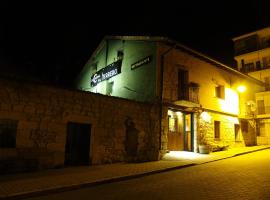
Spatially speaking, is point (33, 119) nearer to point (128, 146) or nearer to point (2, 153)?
point (2, 153)

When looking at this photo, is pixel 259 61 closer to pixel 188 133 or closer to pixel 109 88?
pixel 188 133

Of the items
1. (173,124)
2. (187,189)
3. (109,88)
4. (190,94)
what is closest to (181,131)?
(173,124)

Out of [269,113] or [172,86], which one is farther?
[269,113]

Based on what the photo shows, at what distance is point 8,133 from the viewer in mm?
9336

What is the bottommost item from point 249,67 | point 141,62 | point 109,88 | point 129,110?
point 129,110

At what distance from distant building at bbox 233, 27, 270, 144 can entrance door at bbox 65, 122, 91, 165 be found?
85.9 feet

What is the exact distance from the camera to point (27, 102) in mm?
9688

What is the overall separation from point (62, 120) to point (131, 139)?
13.0 ft

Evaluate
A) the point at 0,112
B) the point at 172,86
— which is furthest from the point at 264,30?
the point at 0,112

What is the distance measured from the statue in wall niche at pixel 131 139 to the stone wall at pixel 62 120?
105 millimetres

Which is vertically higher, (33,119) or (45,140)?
(33,119)

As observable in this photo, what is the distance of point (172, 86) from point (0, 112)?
979 cm

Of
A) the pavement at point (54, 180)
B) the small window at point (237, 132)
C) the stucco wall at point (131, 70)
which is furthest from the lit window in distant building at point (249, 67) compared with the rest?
the pavement at point (54, 180)

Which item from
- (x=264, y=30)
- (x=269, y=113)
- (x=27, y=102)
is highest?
(x=264, y=30)
